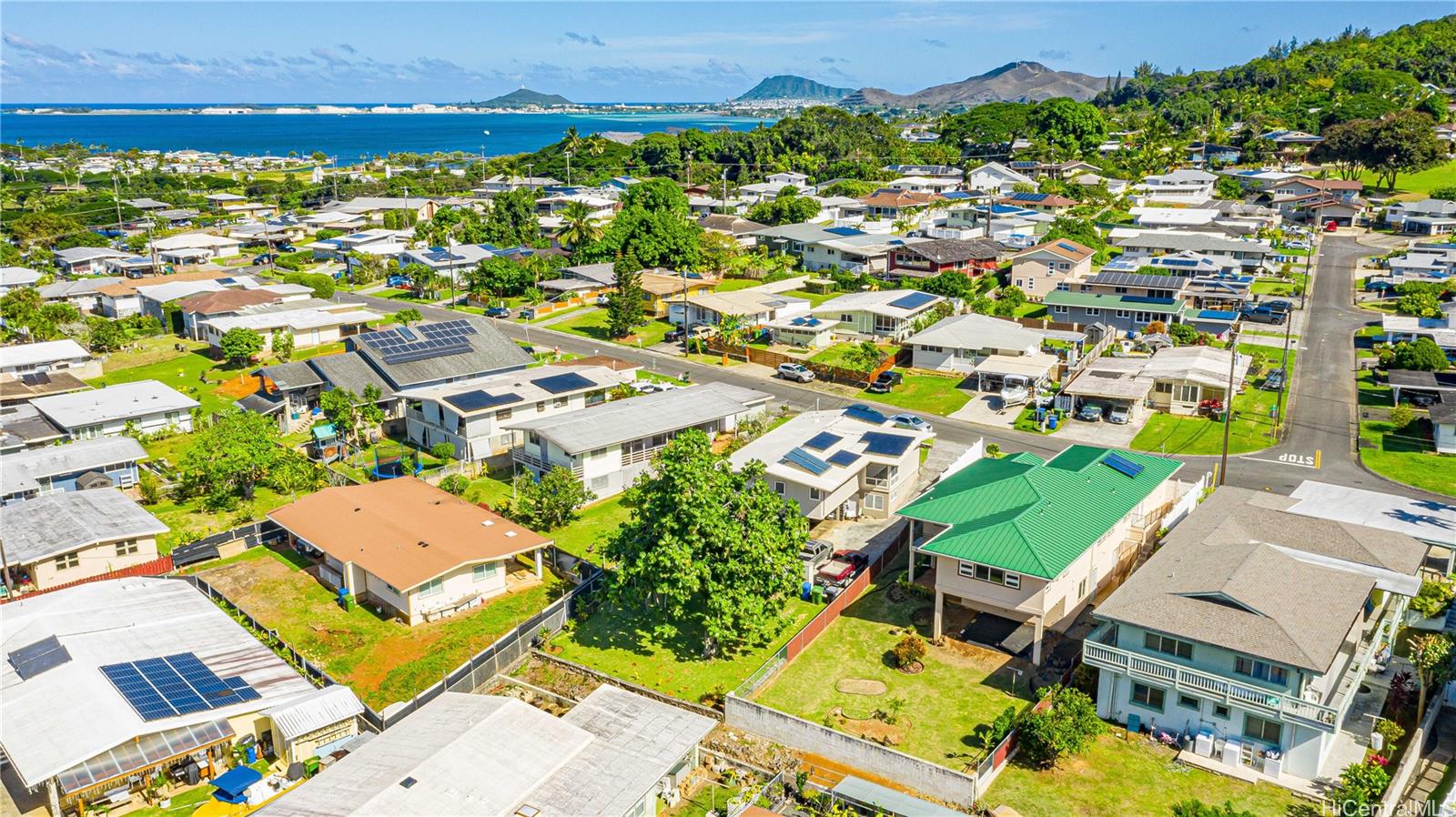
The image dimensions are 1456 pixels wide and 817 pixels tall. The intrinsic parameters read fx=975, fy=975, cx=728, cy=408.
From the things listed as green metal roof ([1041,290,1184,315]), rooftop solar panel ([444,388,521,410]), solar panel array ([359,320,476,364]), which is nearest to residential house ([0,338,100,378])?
solar panel array ([359,320,476,364])

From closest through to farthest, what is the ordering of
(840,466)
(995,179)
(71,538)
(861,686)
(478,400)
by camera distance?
(861,686) < (71,538) < (840,466) < (478,400) < (995,179)

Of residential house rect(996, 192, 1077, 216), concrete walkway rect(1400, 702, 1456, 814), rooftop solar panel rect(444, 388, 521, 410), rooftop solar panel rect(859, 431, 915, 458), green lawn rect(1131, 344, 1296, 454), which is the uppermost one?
residential house rect(996, 192, 1077, 216)

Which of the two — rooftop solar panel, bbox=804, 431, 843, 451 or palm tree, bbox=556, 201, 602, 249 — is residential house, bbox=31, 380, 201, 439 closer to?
rooftop solar panel, bbox=804, 431, 843, 451

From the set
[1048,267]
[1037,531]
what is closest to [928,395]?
[1037,531]

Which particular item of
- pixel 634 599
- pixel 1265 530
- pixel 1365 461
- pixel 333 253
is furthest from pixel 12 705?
pixel 333 253

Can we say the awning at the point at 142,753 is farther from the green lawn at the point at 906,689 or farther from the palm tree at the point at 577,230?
the palm tree at the point at 577,230

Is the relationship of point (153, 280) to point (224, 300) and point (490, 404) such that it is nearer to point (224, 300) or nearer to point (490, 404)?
point (224, 300)

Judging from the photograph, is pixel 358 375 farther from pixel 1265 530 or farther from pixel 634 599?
pixel 1265 530
